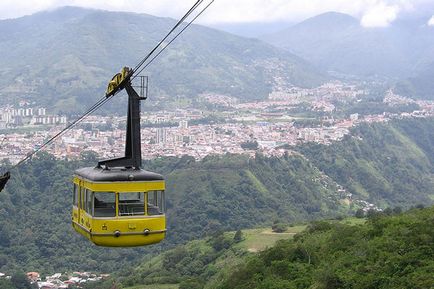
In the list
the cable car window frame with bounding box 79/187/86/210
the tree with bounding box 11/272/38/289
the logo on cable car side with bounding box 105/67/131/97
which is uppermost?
the logo on cable car side with bounding box 105/67/131/97

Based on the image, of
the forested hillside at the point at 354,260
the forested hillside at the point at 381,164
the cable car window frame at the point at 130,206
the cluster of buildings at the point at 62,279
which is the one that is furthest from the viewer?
the forested hillside at the point at 381,164

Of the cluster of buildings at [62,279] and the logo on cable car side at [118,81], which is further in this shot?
A: the cluster of buildings at [62,279]

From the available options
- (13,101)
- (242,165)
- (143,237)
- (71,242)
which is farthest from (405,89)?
(143,237)

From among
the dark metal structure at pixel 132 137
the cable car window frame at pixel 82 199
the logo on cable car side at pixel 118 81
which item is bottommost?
the cable car window frame at pixel 82 199

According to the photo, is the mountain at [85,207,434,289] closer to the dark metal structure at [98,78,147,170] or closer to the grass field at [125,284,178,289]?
the grass field at [125,284,178,289]

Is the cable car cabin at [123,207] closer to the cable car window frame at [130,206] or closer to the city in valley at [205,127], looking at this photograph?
the cable car window frame at [130,206]

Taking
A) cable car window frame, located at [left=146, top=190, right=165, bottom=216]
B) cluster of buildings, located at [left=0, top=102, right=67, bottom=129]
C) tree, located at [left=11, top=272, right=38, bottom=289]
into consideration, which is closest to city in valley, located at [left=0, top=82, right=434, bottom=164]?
cluster of buildings, located at [left=0, top=102, right=67, bottom=129]

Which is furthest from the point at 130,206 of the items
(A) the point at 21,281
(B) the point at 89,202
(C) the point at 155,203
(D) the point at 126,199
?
(A) the point at 21,281

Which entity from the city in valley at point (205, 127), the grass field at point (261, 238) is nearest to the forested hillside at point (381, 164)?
the city in valley at point (205, 127)
